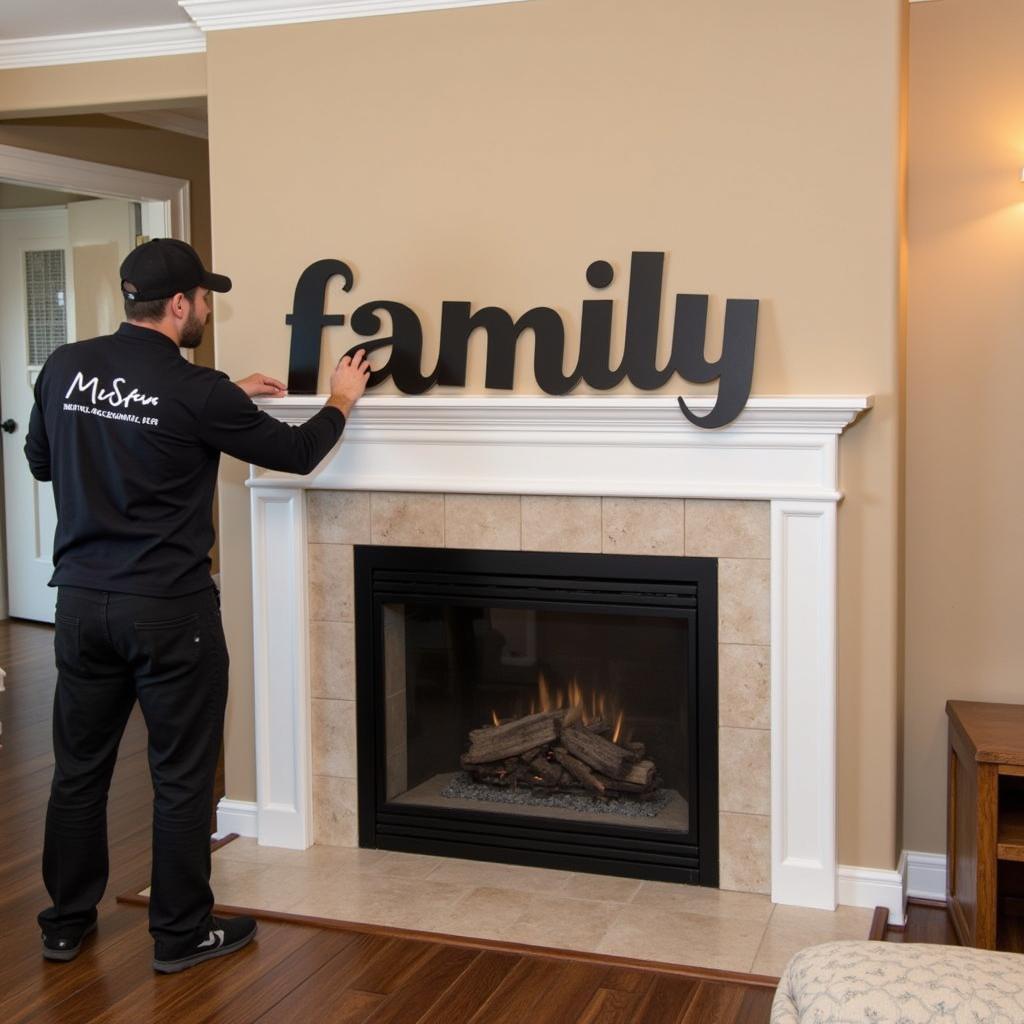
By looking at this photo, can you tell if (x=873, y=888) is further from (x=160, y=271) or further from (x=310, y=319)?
(x=160, y=271)

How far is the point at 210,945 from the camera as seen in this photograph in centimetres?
291

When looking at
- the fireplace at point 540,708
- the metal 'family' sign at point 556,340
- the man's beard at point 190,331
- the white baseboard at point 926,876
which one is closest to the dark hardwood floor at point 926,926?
the white baseboard at point 926,876

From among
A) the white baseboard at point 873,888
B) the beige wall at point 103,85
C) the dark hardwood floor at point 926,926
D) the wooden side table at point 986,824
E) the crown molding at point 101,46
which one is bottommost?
the dark hardwood floor at point 926,926

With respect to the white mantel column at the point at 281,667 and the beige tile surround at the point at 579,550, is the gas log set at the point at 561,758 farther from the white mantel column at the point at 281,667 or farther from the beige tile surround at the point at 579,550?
the white mantel column at the point at 281,667

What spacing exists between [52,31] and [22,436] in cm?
359

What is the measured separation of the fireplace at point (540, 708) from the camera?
328 cm

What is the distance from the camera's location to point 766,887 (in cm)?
322

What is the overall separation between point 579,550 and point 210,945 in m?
1.32

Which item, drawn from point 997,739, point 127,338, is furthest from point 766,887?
point 127,338

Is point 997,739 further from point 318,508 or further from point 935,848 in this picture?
point 318,508

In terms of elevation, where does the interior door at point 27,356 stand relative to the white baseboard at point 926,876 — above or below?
above

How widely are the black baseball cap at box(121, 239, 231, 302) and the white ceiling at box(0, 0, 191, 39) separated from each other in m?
1.03

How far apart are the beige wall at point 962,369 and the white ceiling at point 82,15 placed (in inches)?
81.6

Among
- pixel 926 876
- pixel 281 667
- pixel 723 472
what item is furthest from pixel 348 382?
pixel 926 876
